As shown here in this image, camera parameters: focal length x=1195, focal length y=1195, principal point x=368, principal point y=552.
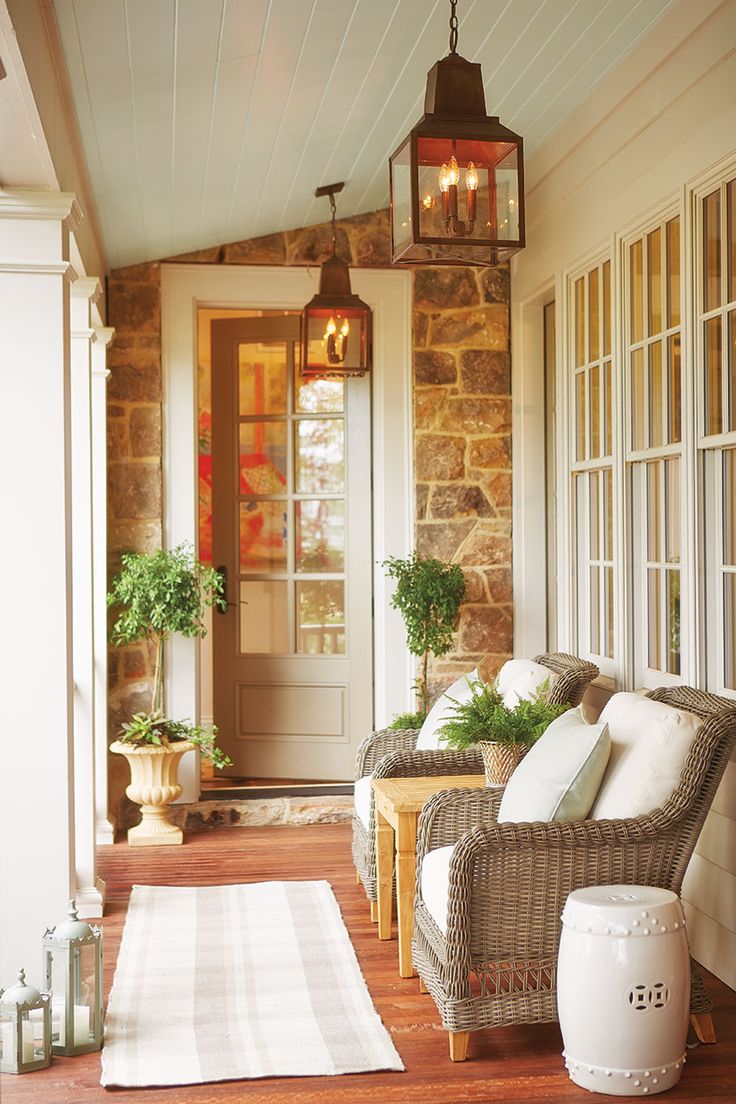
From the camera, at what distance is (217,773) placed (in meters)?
6.86

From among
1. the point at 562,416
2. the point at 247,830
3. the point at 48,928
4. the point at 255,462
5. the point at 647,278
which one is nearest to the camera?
the point at 48,928

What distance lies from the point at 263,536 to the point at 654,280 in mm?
2898

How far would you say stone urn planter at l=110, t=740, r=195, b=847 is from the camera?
5.61 meters

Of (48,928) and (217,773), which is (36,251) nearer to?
(48,928)

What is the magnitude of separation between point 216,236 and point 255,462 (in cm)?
124

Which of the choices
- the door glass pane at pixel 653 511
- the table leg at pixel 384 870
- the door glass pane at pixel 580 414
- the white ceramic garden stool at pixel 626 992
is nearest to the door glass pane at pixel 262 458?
the door glass pane at pixel 580 414

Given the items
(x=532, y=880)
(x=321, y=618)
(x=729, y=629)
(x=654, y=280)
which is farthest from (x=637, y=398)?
(x=321, y=618)

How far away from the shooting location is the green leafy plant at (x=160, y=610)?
18.6 feet

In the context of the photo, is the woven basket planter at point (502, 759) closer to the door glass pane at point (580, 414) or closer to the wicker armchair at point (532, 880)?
the wicker armchair at point (532, 880)

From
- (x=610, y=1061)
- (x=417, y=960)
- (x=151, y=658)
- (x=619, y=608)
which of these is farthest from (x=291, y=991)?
(x=151, y=658)

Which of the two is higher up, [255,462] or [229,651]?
[255,462]

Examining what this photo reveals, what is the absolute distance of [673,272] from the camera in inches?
166

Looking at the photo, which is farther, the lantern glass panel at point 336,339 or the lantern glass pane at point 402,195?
the lantern glass panel at point 336,339

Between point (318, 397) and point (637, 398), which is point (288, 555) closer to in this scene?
point (318, 397)
